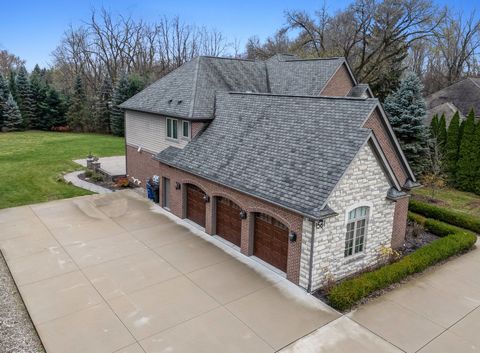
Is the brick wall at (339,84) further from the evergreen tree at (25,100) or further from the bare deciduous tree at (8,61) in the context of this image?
the bare deciduous tree at (8,61)

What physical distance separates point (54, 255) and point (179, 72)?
495 inches

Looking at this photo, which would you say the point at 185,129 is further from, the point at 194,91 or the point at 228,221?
the point at 228,221

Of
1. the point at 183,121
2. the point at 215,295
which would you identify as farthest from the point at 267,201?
the point at 183,121

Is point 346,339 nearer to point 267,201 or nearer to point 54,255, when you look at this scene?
point 267,201

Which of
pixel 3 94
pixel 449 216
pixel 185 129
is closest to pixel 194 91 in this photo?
pixel 185 129

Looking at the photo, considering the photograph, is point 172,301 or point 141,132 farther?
point 141,132

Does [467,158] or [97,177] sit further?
[467,158]

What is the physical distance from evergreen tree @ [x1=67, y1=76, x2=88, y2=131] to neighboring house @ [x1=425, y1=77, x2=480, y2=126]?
4025 cm

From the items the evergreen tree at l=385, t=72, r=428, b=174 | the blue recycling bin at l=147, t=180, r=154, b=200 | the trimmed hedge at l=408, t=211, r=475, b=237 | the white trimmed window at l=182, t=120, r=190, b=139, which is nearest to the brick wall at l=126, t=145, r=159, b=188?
the blue recycling bin at l=147, t=180, r=154, b=200

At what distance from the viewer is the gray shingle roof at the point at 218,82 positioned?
18859 mm

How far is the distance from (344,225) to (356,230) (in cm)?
100

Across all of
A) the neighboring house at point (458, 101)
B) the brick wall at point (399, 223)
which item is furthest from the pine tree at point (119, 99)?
the brick wall at point (399, 223)

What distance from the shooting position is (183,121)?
1848 cm

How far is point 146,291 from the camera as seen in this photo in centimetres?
1160
